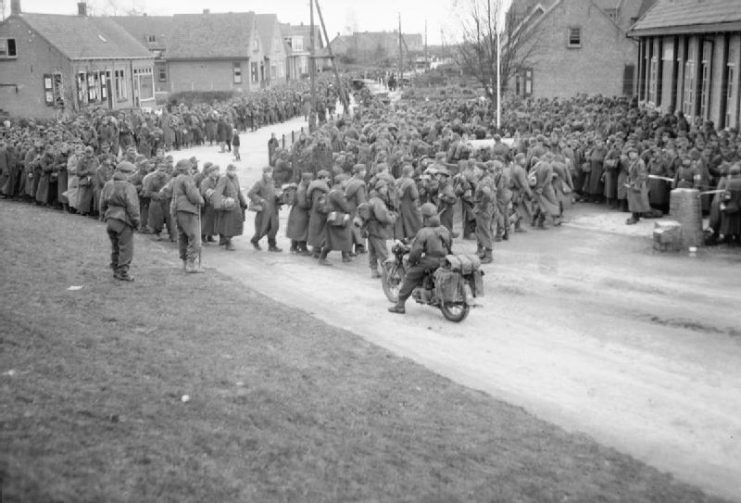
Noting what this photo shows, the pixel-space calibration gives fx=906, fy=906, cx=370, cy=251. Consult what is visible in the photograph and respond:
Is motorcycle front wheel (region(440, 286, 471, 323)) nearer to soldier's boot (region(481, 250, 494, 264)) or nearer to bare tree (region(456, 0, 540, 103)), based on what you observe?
soldier's boot (region(481, 250, 494, 264))

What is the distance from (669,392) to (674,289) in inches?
203

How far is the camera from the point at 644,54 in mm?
40875

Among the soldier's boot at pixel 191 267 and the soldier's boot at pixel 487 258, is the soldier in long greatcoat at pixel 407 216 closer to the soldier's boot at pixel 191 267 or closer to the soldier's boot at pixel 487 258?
the soldier's boot at pixel 487 258

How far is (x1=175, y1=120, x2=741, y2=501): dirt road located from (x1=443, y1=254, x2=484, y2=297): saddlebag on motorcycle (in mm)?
602

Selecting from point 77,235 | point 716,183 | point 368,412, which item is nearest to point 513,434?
point 368,412

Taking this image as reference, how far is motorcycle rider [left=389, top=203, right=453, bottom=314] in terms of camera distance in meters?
12.8

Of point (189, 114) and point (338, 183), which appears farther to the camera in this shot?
point (189, 114)

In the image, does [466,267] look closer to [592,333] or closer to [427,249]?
[427,249]

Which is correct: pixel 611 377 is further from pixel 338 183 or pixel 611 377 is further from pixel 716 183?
pixel 716 183

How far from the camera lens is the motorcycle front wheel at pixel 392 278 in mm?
13992

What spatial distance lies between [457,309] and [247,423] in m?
5.59

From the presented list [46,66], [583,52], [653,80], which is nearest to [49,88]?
[46,66]

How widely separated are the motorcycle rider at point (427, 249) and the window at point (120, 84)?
50.5 meters

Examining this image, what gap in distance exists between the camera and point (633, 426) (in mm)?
9273
